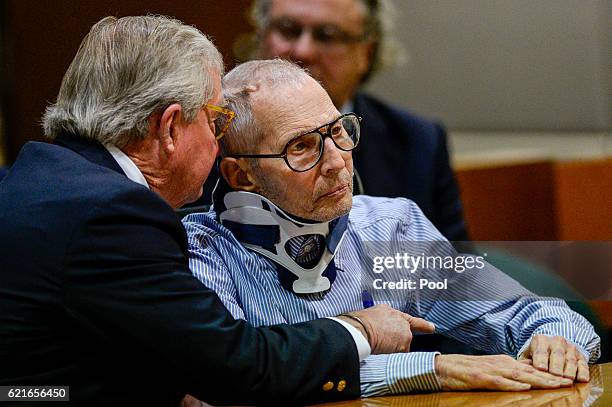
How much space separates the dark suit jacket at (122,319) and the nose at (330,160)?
27cm

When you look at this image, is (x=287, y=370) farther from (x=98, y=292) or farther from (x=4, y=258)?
(x=4, y=258)

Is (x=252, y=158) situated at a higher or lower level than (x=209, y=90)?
lower

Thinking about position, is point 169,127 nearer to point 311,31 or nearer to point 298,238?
point 298,238

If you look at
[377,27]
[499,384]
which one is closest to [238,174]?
[499,384]

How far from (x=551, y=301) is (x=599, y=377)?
16 cm

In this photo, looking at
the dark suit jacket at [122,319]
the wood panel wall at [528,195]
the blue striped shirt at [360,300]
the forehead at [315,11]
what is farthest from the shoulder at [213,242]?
the wood panel wall at [528,195]

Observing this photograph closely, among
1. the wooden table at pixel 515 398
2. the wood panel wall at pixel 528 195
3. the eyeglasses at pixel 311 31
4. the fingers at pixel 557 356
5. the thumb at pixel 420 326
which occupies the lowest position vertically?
the wood panel wall at pixel 528 195

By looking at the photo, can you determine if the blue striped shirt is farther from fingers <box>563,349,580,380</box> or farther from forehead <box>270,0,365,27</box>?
forehead <box>270,0,365,27</box>

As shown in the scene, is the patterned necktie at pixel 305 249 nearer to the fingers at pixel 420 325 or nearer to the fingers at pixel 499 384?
the fingers at pixel 420 325

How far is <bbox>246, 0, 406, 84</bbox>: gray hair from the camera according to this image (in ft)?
9.70

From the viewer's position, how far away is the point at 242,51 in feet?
8.18

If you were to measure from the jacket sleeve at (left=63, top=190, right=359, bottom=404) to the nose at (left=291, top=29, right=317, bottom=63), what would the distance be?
48.7 inches

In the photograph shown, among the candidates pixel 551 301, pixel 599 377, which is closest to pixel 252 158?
pixel 551 301

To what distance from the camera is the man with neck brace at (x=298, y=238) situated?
5.83 feet
